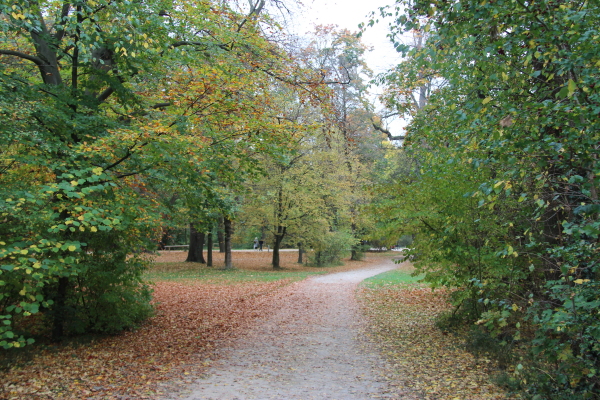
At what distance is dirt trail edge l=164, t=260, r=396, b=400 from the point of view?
493cm

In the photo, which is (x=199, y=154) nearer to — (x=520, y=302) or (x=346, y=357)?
(x=346, y=357)

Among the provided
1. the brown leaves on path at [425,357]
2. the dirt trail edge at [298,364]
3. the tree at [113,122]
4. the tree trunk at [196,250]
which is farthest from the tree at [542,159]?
the tree trunk at [196,250]

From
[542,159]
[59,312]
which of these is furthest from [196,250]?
[542,159]

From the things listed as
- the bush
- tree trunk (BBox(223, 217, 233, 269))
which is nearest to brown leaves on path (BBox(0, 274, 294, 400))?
tree trunk (BBox(223, 217, 233, 269))

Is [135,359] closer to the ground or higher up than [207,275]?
closer to the ground

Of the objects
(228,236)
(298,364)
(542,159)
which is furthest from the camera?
(228,236)

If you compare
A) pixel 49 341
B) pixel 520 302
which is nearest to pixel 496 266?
pixel 520 302

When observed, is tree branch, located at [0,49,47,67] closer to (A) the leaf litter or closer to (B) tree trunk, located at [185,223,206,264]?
(A) the leaf litter

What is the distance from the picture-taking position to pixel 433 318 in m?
8.98

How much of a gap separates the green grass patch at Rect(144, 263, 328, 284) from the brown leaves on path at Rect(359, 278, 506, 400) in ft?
25.9

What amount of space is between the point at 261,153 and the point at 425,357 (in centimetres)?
461

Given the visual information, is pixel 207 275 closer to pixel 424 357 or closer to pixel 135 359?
pixel 135 359

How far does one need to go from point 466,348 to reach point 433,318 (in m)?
2.55

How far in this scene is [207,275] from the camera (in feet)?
64.1
